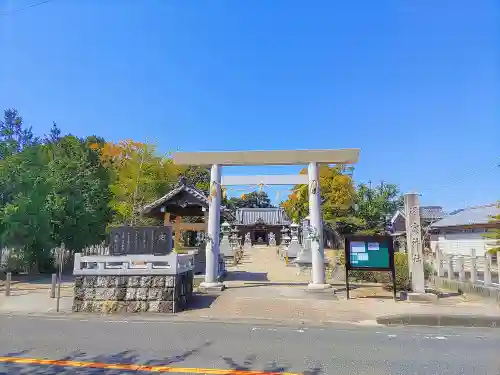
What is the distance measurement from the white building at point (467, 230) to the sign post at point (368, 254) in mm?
12518

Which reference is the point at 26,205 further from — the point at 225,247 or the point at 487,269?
the point at 487,269

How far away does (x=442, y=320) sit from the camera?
27.5 feet

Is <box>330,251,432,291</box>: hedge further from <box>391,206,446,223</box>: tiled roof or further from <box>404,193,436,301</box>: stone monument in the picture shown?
<box>391,206,446,223</box>: tiled roof

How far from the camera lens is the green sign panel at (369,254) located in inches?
449

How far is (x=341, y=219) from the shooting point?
32281 millimetres

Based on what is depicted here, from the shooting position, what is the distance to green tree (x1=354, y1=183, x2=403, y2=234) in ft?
109

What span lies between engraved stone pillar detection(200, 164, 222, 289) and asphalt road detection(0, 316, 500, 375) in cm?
418

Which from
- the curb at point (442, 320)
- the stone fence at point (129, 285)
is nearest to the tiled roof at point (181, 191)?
the stone fence at point (129, 285)

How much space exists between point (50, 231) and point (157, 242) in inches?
411

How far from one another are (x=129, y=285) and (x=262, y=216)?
4256cm

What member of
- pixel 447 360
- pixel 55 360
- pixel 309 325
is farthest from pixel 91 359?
pixel 447 360

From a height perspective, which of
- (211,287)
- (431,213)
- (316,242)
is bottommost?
Answer: (211,287)

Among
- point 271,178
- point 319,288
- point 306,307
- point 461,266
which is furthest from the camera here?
point 461,266

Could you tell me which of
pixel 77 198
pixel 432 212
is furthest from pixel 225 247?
pixel 432 212
